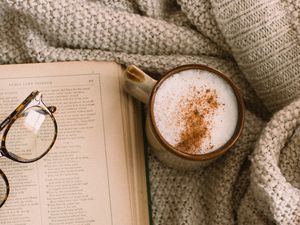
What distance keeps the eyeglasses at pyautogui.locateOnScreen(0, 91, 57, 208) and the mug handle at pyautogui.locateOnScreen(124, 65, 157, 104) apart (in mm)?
106

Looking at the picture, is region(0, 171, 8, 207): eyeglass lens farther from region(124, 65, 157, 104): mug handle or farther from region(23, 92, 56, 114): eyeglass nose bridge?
region(124, 65, 157, 104): mug handle

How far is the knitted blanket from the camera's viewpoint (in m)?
0.66

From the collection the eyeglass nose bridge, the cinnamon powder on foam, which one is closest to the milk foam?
the cinnamon powder on foam

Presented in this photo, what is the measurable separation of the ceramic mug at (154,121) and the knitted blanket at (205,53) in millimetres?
40

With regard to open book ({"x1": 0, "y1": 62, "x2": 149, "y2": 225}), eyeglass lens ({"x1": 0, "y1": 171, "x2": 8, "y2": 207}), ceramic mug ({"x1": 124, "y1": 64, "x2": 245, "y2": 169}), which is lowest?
eyeglass lens ({"x1": 0, "y1": 171, "x2": 8, "y2": 207})

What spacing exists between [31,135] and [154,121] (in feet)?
0.56

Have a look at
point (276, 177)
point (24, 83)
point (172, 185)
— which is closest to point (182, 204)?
point (172, 185)

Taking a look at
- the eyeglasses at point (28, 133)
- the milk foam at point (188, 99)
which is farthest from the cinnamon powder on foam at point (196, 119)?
the eyeglasses at point (28, 133)

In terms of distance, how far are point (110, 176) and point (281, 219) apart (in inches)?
8.7

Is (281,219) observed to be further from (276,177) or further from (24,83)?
(24,83)

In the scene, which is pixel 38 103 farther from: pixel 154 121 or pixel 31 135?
pixel 154 121

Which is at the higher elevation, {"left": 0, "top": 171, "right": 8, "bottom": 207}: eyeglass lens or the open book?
the open book

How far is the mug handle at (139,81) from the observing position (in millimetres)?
630

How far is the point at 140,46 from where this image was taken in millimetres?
698
